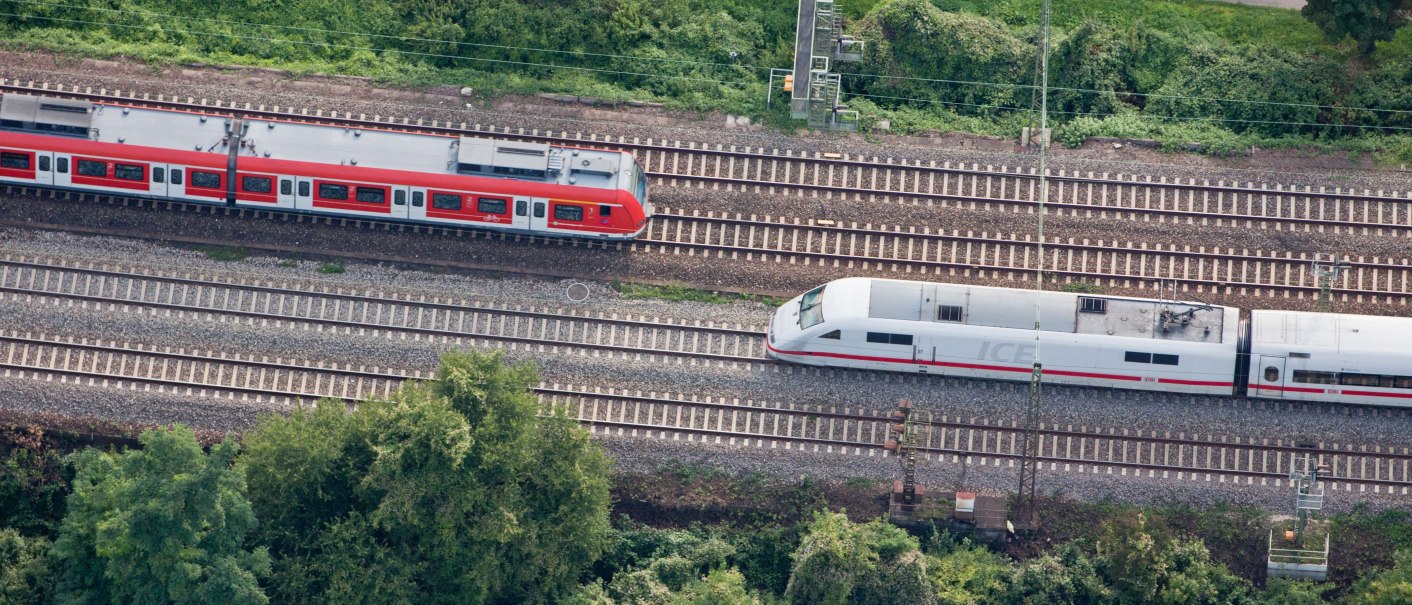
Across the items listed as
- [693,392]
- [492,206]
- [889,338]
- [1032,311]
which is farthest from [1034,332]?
[492,206]

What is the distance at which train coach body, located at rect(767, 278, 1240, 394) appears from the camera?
77.6 metres

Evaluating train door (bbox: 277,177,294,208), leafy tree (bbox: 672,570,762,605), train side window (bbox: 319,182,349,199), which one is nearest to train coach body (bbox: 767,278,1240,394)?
leafy tree (bbox: 672,570,762,605)

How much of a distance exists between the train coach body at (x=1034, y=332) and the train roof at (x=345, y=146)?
11.8 metres

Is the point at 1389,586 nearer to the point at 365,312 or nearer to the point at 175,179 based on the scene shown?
the point at 365,312

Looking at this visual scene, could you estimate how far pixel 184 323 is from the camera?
81438 mm

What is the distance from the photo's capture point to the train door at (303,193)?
80750mm

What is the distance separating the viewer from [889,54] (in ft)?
282

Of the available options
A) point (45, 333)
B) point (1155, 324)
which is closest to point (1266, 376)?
point (1155, 324)

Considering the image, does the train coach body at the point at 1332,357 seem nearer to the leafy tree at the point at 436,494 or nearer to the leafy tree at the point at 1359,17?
the leafy tree at the point at 1359,17

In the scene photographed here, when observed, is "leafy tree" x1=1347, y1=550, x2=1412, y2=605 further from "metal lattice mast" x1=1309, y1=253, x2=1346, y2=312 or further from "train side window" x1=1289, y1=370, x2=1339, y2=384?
"metal lattice mast" x1=1309, y1=253, x2=1346, y2=312

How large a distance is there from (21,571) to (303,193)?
18873mm

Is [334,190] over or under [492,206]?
over

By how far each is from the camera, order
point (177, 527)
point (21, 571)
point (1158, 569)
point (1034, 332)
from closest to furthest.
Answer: point (177, 527) < point (21, 571) < point (1158, 569) < point (1034, 332)

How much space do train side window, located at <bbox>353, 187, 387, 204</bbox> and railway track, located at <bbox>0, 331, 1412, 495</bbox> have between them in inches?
280
